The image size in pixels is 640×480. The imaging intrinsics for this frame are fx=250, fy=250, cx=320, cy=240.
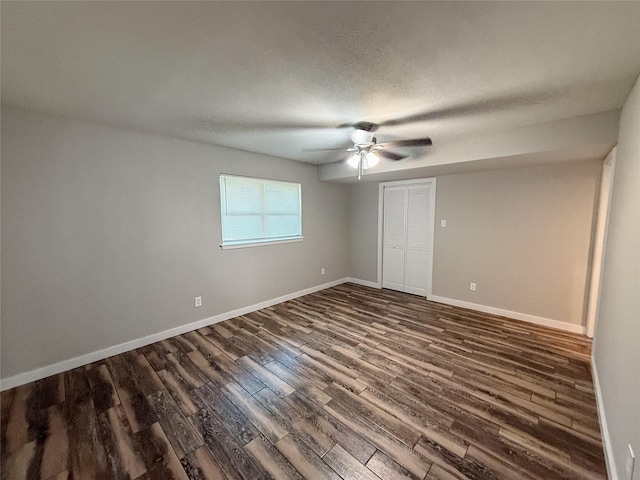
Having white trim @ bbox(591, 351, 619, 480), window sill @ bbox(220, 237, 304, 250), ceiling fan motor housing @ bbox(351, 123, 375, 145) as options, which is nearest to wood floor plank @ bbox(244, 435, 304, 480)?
white trim @ bbox(591, 351, 619, 480)

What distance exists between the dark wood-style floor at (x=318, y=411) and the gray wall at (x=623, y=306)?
1.10 ft

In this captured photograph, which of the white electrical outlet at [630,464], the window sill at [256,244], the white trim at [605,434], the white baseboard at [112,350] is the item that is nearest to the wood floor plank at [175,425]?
the white baseboard at [112,350]

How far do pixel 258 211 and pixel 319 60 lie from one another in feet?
8.58

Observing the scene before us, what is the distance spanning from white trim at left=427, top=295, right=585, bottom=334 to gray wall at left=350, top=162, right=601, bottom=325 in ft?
0.19

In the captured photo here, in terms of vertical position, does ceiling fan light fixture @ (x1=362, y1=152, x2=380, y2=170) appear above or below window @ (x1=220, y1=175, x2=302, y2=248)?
above

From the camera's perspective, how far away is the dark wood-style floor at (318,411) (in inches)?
57.5

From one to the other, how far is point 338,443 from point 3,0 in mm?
2786

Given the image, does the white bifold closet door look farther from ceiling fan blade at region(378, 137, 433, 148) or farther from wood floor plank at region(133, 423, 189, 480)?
wood floor plank at region(133, 423, 189, 480)

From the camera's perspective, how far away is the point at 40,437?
1654 mm

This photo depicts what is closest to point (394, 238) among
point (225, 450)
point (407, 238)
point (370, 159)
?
point (407, 238)

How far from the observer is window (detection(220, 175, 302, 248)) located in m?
3.50

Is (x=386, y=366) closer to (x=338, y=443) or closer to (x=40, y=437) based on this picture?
(x=338, y=443)

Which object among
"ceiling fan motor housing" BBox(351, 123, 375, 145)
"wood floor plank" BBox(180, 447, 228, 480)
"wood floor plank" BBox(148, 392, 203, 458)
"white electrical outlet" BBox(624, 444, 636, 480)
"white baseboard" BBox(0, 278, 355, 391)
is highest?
"ceiling fan motor housing" BBox(351, 123, 375, 145)

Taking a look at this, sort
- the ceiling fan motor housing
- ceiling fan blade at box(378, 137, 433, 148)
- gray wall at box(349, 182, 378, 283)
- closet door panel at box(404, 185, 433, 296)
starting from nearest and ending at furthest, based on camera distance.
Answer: ceiling fan blade at box(378, 137, 433, 148)
the ceiling fan motor housing
closet door panel at box(404, 185, 433, 296)
gray wall at box(349, 182, 378, 283)
